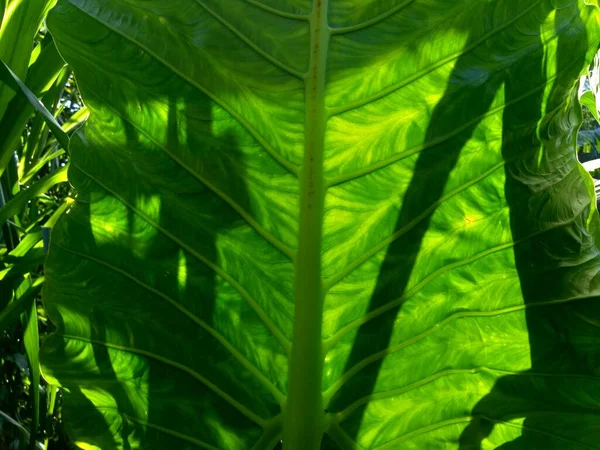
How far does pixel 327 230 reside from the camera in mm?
661

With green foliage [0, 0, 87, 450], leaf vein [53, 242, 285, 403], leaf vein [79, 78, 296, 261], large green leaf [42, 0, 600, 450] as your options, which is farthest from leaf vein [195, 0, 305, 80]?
green foliage [0, 0, 87, 450]

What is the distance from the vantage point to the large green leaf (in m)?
0.61

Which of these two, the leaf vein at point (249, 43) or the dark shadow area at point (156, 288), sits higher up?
the leaf vein at point (249, 43)

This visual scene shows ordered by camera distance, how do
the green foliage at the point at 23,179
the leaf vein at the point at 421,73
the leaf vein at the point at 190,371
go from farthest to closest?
the green foliage at the point at 23,179 < the leaf vein at the point at 190,371 < the leaf vein at the point at 421,73

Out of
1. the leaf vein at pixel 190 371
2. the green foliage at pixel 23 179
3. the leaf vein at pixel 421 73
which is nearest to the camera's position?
the leaf vein at pixel 421 73

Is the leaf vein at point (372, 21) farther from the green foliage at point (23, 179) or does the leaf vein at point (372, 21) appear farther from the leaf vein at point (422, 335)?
the green foliage at point (23, 179)

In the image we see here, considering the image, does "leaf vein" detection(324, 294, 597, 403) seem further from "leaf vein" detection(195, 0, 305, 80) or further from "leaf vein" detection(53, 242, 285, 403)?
"leaf vein" detection(195, 0, 305, 80)

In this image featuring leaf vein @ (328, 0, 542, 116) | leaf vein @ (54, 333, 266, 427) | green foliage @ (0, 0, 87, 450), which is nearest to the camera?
leaf vein @ (328, 0, 542, 116)

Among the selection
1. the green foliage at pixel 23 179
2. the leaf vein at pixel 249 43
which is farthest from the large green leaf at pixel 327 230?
the green foliage at pixel 23 179

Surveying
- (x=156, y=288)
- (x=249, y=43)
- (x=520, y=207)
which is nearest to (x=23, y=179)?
(x=156, y=288)

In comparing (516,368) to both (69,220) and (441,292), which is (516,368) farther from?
(69,220)

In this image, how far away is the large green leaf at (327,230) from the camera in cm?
61

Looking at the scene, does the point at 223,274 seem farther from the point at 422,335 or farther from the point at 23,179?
the point at 23,179

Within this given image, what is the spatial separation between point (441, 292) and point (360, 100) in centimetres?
21
